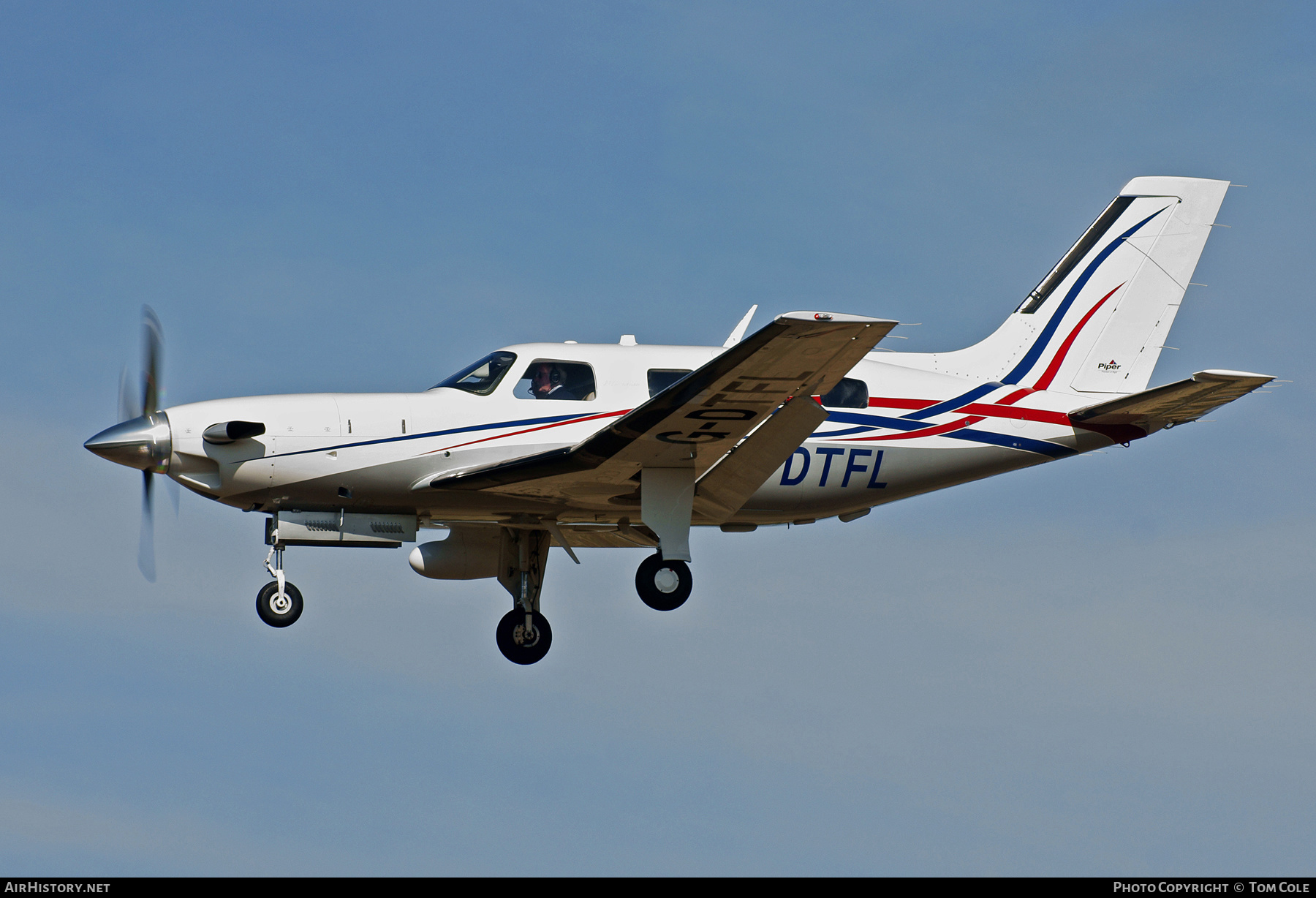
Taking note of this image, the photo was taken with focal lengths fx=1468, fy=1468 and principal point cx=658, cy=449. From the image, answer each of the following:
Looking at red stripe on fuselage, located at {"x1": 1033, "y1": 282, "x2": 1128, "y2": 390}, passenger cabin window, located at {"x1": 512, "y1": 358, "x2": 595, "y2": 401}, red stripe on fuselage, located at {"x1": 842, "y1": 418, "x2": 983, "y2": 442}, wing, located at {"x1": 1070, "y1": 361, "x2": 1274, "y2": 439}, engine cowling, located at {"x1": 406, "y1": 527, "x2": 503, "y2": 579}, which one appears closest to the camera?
wing, located at {"x1": 1070, "y1": 361, "x2": 1274, "y2": 439}

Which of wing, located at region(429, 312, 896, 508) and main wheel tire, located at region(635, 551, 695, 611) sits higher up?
wing, located at region(429, 312, 896, 508)

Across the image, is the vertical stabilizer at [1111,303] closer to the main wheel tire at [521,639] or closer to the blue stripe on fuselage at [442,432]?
the blue stripe on fuselage at [442,432]

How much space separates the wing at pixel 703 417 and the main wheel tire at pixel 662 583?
89 cm

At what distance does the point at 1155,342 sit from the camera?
21156 millimetres

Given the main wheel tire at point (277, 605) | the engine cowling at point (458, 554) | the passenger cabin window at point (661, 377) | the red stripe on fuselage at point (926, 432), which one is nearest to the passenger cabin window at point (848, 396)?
the red stripe on fuselage at point (926, 432)

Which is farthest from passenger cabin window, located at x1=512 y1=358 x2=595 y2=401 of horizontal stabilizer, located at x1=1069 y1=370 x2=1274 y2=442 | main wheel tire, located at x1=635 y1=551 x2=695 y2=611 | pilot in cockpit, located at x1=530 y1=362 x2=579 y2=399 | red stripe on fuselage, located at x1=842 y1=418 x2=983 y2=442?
horizontal stabilizer, located at x1=1069 y1=370 x2=1274 y2=442

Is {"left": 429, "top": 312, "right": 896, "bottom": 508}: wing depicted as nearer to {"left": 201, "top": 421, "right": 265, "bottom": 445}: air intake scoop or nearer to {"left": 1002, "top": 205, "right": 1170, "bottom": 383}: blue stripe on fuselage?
{"left": 201, "top": 421, "right": 265, "bottom": 445}: air intake scoop

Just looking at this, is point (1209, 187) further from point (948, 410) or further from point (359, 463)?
point (359, 463)

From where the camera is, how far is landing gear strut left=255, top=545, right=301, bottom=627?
18.3m

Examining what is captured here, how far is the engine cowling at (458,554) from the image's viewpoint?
21.4 m

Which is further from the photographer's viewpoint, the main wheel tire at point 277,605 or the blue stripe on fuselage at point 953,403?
the blue stripe on fuselage at point 953,403

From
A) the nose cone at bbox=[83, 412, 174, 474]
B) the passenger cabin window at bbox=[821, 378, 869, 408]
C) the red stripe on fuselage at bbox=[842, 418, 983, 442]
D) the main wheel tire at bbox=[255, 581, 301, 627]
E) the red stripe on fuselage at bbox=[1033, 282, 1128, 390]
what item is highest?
the red stripe on fuselage at bbox=[1033, 282, 1128, 390]

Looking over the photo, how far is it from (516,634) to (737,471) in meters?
4.72

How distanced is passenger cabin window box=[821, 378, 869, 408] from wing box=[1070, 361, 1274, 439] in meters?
3.08
